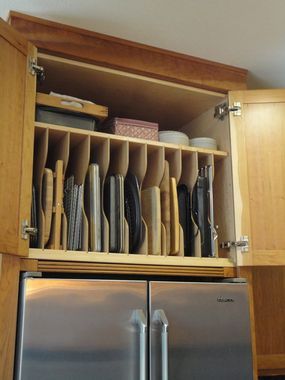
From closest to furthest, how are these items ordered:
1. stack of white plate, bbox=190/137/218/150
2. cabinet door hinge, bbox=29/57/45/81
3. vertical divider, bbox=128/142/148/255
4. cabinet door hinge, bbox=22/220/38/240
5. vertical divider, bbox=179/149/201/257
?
cabinet door hinge, bbox=22/220/38/240 → cabinet door hinge, bbox=29/57/45/81 → vertical divider, bbox=128/142/148/255 → vertical divider, bbox=179/149/201/257 → stack of white plate, bbox=190/137/218/150

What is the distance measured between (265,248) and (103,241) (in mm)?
630

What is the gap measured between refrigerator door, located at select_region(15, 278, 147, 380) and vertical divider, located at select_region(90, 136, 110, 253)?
0.20 m

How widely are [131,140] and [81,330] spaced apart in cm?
72

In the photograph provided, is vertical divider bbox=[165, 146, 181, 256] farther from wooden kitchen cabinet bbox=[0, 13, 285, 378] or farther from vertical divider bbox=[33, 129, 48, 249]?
vertical divider bbox=[33, 129, 48, 249]

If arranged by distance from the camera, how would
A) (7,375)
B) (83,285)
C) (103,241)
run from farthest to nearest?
(103,241), (83,285), (7,375)

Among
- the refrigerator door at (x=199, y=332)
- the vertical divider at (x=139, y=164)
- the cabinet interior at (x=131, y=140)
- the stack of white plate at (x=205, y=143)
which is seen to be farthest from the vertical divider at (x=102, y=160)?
the stack of white plate at (x=205, y=143)

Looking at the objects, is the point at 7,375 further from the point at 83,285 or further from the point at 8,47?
the point at 8,47

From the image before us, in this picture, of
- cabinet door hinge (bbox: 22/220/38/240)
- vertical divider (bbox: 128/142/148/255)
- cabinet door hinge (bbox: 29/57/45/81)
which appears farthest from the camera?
vertical divider (bbox: 128/142/148/255)

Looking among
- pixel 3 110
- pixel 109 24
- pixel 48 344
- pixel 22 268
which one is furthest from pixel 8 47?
pixel 48 344

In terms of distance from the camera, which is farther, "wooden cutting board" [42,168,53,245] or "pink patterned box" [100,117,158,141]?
"pink patterned box" [100,117,158,141]

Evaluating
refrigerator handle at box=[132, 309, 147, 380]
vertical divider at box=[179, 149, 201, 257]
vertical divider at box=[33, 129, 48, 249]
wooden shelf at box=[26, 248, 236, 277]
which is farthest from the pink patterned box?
refrigerator handle at box=[132, 309, 147, 380]

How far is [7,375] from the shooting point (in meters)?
1.31

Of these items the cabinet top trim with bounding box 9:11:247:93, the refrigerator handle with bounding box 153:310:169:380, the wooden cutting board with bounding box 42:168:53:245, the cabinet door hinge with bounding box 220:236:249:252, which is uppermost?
the cabinet top trim with bounding box 9:11:247:93

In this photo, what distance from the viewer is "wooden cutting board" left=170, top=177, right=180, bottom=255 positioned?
1734 mm
